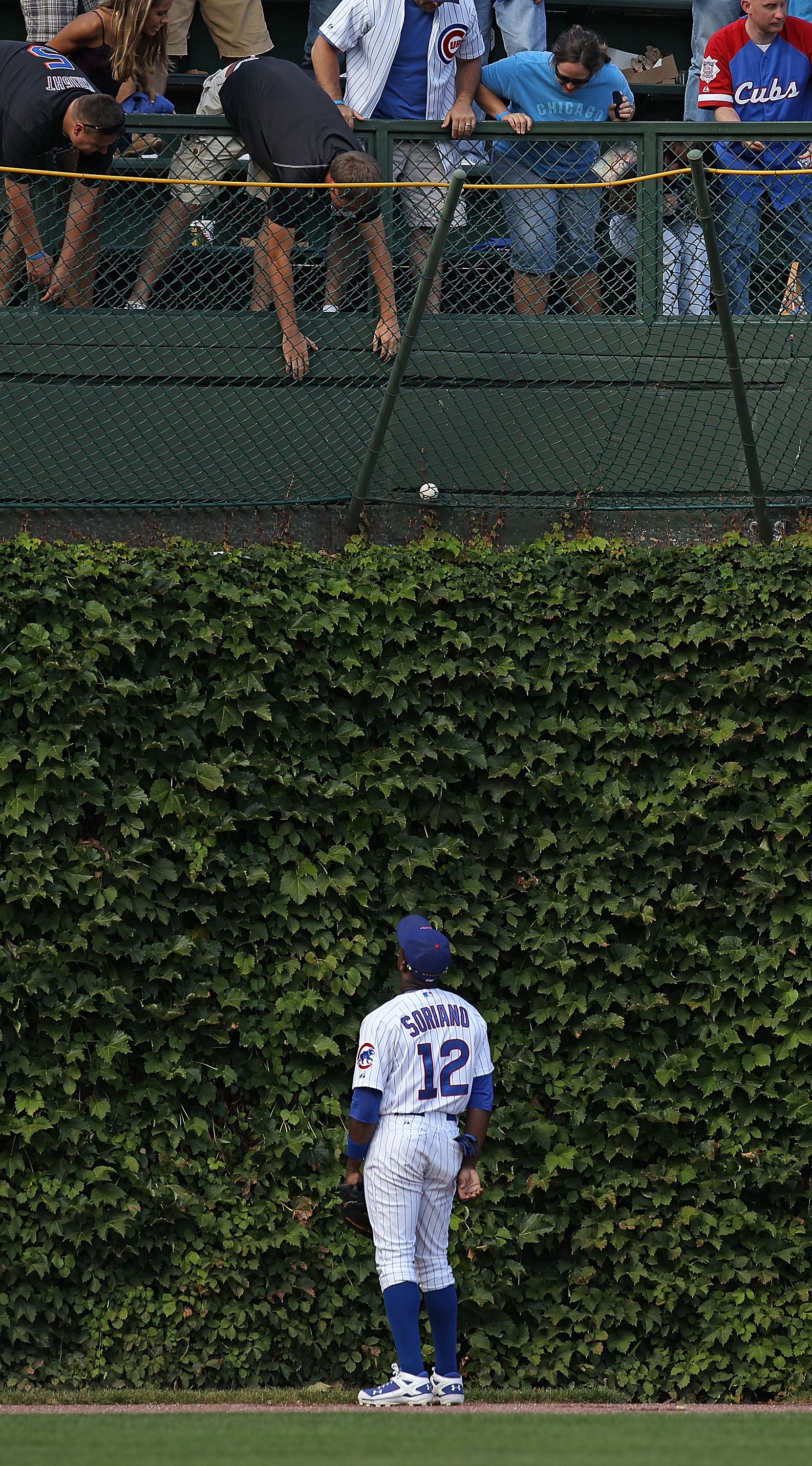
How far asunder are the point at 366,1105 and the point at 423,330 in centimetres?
355

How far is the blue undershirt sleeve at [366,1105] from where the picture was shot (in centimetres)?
548

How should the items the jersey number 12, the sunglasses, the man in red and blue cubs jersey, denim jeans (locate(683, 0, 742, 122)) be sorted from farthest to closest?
1. denim jeans (locate(683, 0, 742, 122))
2. the sunglasses
3. the man in red and blue cubs jersey
4. the jersey number 12

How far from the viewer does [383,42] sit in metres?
7.55

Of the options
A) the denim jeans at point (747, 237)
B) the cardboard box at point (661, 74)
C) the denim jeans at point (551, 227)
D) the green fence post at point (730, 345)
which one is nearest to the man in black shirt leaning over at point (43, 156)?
the denim jeans at point (551, 227)

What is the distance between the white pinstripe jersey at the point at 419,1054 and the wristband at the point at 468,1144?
0.11 metres

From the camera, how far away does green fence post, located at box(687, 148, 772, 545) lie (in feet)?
20.1

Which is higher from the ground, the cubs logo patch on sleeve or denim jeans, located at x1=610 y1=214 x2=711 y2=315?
the cubs logo patch on sleeve

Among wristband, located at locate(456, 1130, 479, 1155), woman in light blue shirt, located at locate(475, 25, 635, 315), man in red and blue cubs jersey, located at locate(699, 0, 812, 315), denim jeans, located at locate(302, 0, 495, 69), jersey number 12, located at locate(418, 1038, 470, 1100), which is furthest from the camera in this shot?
denim jeans, located at locate(302, 0, 495, 69)

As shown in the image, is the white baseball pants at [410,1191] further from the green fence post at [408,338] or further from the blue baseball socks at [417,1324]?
the green fence post at [408,338]

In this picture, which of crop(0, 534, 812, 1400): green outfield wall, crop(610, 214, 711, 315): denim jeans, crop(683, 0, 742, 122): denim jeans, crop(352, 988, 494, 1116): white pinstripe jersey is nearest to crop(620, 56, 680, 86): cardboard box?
crop(683, 0, 742, 122): denim jeans

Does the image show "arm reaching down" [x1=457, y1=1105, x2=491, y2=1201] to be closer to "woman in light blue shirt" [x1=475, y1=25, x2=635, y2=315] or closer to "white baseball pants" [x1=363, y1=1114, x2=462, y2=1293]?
"white baseball pants" [x1=363, y1=1114, x2=462, y2=1293]

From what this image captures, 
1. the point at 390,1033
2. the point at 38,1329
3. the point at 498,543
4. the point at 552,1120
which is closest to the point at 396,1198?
the point at 390,1033

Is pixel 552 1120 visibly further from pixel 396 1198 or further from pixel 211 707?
pixel 211 707

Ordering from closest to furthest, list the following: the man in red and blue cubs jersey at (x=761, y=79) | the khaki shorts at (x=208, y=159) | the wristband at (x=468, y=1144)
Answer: the wristband at (x=468, y=1144), the khaki shorts at (x=208, y=159), the man in red and blue cubs jersey at (x=761, y=79)
